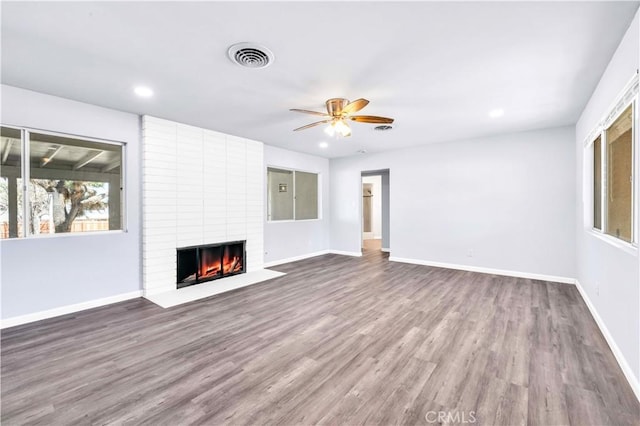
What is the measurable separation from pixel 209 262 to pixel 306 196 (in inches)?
119

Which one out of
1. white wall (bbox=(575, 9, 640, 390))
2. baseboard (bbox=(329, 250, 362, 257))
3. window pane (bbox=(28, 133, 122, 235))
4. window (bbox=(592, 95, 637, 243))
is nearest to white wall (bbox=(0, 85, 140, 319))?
window pane (bbox=(28, 133, 122, 235))

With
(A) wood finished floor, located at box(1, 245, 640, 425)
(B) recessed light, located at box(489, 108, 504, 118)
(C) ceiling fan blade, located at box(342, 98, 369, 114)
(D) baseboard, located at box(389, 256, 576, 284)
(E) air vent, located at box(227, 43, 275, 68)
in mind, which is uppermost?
(B) recessed light, located at box(489, 108, 504, 118)

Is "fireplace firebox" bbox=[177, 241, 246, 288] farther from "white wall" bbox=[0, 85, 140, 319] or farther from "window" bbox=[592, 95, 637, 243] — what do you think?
"window" bbox=[592, 95, 637, 243]

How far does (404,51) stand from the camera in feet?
7.63

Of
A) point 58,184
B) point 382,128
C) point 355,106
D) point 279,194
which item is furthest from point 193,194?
point 382,128

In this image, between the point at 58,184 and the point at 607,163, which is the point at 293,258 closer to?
the point at 58,184

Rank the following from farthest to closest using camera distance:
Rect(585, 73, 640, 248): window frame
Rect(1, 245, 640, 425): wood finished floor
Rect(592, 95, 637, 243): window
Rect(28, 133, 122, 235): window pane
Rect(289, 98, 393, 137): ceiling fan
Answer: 1. Rect(28, 133, 122, 235): window pane
2. Rect(289, 98, 393, 137): ceiling fan
3. Rect(592, 95, 637, 243): window
4. Rect(585, 73, 640, 248): window frame
5. Rect(1, 245, 640, 425): wood finished floor

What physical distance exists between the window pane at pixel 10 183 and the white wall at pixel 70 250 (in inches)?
5.5

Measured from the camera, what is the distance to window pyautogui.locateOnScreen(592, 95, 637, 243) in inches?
87.4

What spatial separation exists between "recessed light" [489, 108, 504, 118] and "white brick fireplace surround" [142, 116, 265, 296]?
3979 mm

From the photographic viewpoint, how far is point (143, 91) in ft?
10.3

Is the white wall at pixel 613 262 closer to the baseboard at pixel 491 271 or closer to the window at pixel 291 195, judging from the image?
the baseboard at pixel 491 271

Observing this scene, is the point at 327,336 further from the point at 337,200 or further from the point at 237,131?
the point at 337,200

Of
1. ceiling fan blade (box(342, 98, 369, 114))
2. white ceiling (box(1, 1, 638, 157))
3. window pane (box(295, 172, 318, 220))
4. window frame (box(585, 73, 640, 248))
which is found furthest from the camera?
window pane (box(295, 172, 318, 220))
